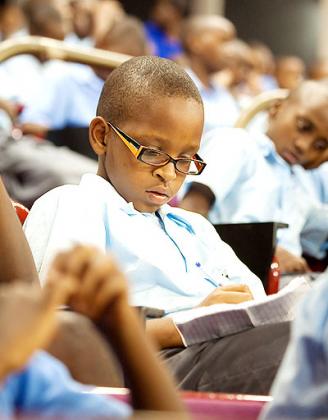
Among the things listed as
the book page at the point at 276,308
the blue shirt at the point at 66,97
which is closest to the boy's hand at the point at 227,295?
the book page at the point at 276,308

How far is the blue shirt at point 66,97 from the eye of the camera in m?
4.47

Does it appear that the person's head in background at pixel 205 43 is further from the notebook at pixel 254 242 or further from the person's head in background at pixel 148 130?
the person's head in background at pixel 148 130

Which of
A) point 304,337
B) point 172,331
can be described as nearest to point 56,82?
point 172,331

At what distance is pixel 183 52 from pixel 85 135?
103 inches

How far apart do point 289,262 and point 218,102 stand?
→ 3.52m

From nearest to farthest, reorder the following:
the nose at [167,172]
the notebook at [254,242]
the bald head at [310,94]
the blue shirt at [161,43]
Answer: the nose at [167,172]
the notebook at [254,242]
the bald head at [310,94]
the blue shirt at [161,43]

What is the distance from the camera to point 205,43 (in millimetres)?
6324

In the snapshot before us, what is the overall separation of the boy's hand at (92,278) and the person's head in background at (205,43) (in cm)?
518

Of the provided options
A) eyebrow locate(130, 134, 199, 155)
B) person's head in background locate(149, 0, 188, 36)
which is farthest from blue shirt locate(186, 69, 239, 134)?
eyebrow locate(130, 134, 199, 155)

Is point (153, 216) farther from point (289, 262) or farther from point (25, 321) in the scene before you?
point (25, 321)

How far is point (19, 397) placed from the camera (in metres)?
1.06

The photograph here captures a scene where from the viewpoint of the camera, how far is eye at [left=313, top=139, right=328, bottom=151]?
292 cm

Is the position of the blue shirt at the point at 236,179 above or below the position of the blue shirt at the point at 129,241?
below

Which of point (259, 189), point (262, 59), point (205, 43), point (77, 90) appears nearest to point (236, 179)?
point (259, 189)
